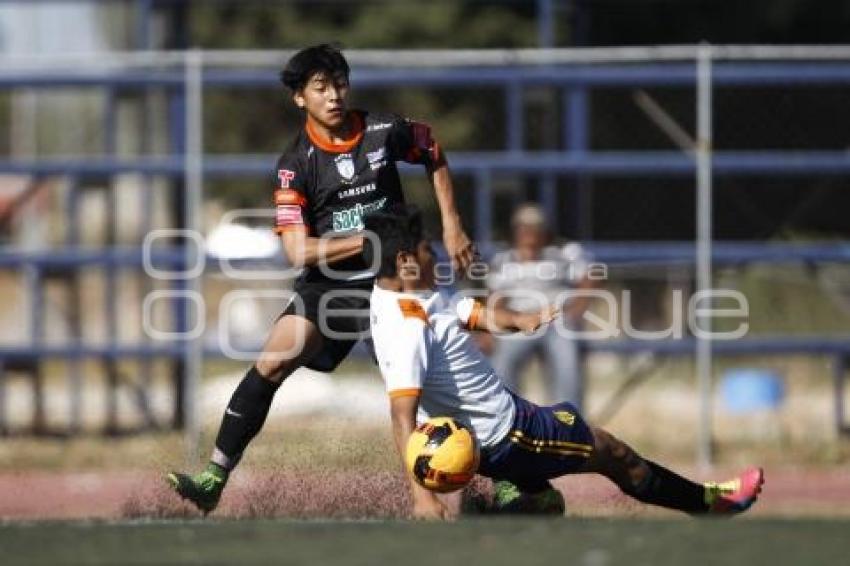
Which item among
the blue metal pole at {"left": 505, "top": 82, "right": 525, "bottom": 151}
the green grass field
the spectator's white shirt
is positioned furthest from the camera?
the blue metal pole at {"left": 505, "top": 82, "right": 525, "bottom": 151}

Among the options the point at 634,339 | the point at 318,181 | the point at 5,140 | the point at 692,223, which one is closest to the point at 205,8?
the point at 5,140

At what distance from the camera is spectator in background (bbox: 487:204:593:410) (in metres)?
14.0

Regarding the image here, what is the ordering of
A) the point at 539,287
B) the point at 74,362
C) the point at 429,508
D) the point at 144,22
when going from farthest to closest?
1. the point at 144,22
2. the point at 74,362
3. the point at 539,287
4. the point at 429,508

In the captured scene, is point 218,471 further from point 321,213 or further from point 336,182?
point 336,182

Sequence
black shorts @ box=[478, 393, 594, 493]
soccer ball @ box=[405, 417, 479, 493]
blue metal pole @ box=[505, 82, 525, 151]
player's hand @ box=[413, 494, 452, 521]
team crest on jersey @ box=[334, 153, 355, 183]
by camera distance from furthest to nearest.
Answer: blue metal pole @ box=[505, 82, 525, 151] < team crest on jersey @ box=[334, 153, 355, 183] < black shorts @ box=[478, 393, 594, 493] < player's hand @ box=[413, 494, 452, 521] < soccer ball @ box=[405, 417, 479, 493]

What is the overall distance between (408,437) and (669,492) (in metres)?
1.36

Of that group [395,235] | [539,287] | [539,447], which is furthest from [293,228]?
[539,287]

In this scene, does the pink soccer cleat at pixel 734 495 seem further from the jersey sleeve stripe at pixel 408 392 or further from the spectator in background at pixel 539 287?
the spectator in background at pixel 539 287

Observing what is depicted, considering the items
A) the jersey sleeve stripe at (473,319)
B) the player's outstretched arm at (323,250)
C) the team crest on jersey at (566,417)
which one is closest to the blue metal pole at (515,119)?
the player's outstretched arm at (323,250)

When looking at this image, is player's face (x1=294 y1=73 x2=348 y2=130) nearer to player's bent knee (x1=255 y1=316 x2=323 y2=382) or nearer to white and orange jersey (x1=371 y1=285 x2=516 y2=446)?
player's bent knee (x1=255 y1=316 x2=323 y2=382)

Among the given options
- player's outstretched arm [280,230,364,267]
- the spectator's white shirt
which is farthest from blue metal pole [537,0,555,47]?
player's outstretched arm [280,230,364,267]

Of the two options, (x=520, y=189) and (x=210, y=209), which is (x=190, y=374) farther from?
(x=210, y=209)

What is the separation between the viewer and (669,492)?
8539 millimetres

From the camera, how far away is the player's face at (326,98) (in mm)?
8844
